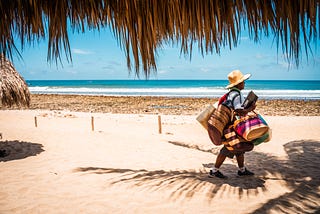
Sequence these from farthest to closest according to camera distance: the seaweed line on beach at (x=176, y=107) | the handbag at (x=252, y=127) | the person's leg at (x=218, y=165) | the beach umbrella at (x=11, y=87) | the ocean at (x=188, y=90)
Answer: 1. the ocean at (x=188, y=90)
2. the seaweed line on beach at (x=176, y=107)
3. the beach umbrella at (x=11, y=87)
4. the person's leg at (x=218, y=165)
5. the handbag at (x=252, y=127)

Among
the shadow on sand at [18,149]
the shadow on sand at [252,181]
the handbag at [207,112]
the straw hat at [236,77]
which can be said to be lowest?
the shadow on sand at [252,181]

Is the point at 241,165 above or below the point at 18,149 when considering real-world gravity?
above

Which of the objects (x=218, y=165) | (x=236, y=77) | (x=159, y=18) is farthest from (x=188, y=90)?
(x=159, y=18)

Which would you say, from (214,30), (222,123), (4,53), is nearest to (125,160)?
(222,123)

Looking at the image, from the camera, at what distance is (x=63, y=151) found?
5559mm

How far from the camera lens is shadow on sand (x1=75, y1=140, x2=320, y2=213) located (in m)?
2.92

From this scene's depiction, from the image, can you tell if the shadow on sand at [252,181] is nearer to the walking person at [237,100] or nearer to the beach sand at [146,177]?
the beach sand at [146,177]

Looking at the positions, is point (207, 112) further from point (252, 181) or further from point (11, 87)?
point (11, 87)

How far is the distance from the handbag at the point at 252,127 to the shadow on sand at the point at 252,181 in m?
0.84

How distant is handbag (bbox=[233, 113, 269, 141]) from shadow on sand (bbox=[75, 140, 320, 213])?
0.84 m

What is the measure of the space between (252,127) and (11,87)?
5.73m

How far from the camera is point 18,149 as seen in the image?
5.62 metres

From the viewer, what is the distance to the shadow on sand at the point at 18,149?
513 centimetres

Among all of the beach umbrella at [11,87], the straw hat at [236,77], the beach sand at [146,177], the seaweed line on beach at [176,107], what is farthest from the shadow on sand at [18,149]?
the seaweed line on beach at [176,107]
